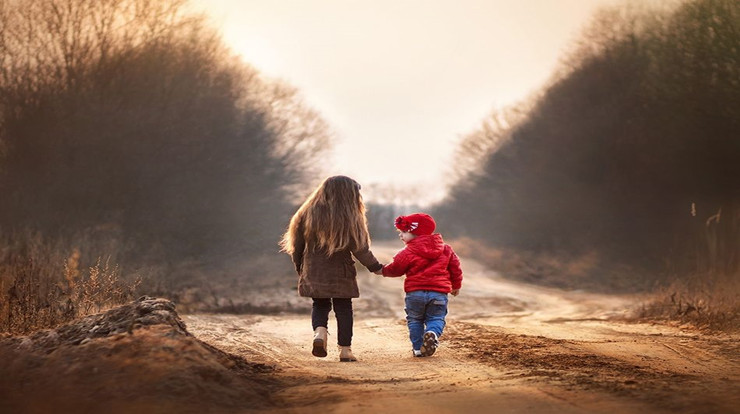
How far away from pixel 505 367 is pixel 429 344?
1277 mm

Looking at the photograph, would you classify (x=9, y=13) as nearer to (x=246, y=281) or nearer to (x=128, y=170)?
(x=128, y=170)

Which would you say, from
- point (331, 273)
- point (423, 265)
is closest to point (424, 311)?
point (423, 265)

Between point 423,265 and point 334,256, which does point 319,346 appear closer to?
point 334,256

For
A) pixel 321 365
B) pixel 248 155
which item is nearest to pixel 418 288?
pixel 321 365

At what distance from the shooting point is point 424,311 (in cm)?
918

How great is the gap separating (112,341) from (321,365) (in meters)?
2.37

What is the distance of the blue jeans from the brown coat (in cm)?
56

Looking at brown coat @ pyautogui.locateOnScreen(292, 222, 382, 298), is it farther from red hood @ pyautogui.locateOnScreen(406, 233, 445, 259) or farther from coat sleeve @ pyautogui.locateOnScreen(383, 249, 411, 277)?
red hood @ pyautogui.locateOnScreen(406, 233, 445, 259)

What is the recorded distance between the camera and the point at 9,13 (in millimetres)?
20250

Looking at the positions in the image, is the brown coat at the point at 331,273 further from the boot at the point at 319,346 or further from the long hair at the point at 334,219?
the boot at the point at 319,346

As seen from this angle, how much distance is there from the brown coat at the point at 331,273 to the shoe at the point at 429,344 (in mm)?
872

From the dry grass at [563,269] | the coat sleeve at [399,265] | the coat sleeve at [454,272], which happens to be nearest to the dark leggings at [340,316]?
the coat sleeve at [399,265]

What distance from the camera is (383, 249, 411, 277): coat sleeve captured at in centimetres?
917

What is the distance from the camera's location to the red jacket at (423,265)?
30.0ft
